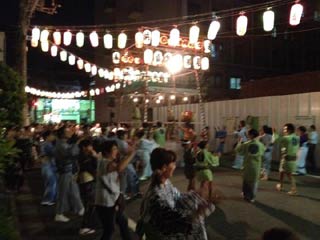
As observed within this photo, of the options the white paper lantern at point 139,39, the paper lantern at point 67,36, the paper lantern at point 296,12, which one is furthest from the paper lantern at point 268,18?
the paper lantern at point 67,36

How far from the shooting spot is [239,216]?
29.7 feet

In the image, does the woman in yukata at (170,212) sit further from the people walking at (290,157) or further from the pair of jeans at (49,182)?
the people walking at (290,157)

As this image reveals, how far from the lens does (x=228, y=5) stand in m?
42.0

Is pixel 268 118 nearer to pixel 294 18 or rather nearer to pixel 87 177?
pixel 294 18

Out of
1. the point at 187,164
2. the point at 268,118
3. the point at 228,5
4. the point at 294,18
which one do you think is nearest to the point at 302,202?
the point at 187,164

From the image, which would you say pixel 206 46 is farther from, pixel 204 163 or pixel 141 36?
pixel 204 163

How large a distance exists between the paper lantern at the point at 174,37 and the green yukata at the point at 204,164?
1069 cm

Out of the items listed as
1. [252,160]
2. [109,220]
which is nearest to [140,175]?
[252,160]

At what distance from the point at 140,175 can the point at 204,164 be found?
16.7 feet

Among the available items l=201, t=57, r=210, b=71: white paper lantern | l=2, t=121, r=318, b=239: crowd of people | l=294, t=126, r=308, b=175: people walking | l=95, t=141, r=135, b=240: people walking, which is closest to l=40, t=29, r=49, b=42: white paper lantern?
l=2, t=121, r=318, b=239: crowd of people

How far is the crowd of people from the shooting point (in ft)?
11.2

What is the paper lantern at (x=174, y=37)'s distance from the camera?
19.4m

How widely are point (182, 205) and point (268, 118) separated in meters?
16.6

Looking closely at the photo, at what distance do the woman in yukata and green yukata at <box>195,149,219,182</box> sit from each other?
19.3 ft
